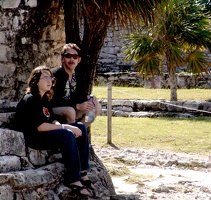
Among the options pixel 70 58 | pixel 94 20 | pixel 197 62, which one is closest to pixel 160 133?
pixel 197 62

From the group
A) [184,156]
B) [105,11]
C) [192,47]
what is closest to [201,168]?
[184,156]

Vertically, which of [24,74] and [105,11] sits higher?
[105,11]

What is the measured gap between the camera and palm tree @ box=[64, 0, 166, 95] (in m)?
6.31

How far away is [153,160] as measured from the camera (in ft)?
28.7

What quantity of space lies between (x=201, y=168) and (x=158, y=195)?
1.86 metres

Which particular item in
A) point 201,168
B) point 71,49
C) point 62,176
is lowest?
point 201,168

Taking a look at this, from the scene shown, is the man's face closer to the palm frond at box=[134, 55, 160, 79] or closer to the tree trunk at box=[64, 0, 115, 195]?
the tree trunk at box=[64, 0, 115, 195]

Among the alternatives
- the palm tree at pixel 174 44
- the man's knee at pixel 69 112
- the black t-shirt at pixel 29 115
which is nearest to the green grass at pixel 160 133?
the palm tree at pixel 174 44

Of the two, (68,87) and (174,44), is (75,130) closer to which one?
(68,87)

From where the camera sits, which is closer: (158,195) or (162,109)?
(158,195)

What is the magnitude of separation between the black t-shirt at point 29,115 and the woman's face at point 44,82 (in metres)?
0.11

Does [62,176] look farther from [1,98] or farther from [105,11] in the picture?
[105,11]

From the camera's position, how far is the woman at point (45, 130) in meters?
5.09

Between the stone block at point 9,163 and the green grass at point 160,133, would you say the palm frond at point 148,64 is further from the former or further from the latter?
the stone block at point 9,163
